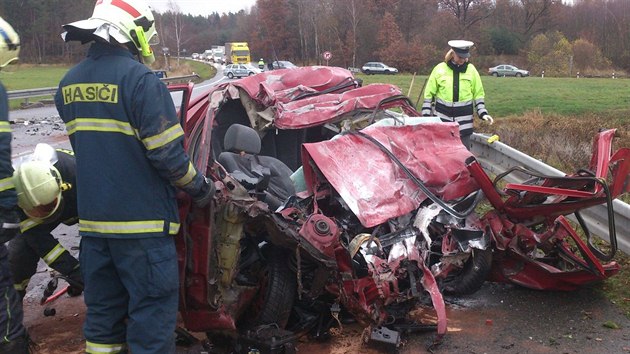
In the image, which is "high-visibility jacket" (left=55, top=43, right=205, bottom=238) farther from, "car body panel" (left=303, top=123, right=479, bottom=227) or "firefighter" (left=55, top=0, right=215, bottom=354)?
"car body panel" (left=303, top=123, right=479, bottom=227)

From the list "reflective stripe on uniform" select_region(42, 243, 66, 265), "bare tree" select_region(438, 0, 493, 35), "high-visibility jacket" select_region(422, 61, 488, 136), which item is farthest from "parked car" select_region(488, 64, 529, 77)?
"reflective stripe on uniform" select_region(42, 243, 66, 265)

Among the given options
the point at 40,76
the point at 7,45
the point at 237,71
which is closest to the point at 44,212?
the point at 7,45

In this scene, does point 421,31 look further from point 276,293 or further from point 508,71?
point 276,293

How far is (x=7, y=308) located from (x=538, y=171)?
4169 millimetres

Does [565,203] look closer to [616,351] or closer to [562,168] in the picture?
[616,351]

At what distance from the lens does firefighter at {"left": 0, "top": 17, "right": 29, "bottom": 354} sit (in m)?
2.71

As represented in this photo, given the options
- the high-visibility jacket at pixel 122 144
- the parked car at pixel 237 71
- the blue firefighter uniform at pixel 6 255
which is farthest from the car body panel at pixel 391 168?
the parked car at pixel 237 71

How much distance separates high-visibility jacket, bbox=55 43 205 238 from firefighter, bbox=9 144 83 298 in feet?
1.99

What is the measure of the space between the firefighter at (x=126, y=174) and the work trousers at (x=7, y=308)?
511mm

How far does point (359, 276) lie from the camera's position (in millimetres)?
3223

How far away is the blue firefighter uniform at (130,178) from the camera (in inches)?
98.0

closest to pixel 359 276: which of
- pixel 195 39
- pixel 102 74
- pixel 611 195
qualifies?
pixel 611 195

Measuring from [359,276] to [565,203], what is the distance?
1.24 metres

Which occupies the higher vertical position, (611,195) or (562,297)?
(611,195)
